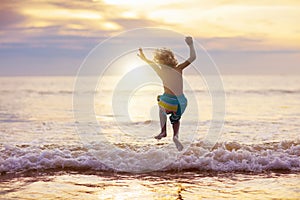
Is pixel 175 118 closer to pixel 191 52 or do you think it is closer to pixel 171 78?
pixel 171 78

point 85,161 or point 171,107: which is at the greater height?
point 171,107

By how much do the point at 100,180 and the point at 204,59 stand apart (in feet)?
12.1

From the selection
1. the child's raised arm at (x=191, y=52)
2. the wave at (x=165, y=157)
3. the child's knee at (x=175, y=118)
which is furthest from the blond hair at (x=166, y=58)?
the wave at (x=165, y=157)

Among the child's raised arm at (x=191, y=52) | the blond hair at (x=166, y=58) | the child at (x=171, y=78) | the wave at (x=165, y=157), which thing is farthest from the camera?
the wave at (x=165, y=157)

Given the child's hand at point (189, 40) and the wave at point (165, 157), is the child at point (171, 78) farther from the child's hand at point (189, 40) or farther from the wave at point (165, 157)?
the wave at point (165, 157)

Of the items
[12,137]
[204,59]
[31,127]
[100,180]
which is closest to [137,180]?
[100,180]

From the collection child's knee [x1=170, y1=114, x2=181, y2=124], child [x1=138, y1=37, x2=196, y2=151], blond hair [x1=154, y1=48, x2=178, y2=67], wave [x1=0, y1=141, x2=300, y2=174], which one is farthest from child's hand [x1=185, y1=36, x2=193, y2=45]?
wave [x1=0, y1=141, x2=300, y2=174]

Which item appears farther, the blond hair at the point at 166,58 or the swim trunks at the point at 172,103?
the blond hair at the point at 166,58

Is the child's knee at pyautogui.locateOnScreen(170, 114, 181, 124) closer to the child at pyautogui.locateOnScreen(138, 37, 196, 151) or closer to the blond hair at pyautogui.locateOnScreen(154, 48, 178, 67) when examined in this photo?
the child at pyautogui.locateOnScreen(138, 37, 196, 151)

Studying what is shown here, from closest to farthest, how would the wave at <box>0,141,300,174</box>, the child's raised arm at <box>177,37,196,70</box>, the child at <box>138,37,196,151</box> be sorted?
the child's raised arm at <box>177,37,196,70</box> → the child at <box>138,37,196,151</box> → the wave at <box>0,141,300,174</box>

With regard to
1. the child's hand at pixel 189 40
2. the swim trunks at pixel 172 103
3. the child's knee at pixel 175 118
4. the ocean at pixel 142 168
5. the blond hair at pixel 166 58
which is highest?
the child's hand at pixel 189 40

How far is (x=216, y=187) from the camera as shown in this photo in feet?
29.6

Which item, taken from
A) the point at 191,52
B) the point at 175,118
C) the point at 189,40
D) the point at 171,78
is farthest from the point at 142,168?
the point at 189,40

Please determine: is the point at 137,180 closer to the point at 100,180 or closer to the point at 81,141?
the point at 100,180
